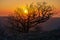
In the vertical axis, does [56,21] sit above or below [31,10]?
below

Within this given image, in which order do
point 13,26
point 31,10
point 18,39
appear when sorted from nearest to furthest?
point 18,39, point 31,10, point 13,26

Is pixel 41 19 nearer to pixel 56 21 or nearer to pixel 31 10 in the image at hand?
pixel 31 10

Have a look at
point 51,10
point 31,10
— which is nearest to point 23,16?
point 31,10

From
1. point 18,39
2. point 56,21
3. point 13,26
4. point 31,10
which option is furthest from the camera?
point 56,21

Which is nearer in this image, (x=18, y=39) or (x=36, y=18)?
(x=18, y=39)

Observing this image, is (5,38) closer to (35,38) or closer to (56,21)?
(35,38)

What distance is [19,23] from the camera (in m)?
22.3

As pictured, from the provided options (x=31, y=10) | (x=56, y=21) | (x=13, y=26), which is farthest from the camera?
(x=56, y=21)

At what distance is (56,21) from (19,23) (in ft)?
20.8

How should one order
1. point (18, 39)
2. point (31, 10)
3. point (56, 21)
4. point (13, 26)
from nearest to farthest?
point (18, 39), point (31, 10), point (13, 26), point (56, 21)

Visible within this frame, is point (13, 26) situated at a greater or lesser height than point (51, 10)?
lesser

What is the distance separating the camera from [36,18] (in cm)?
2147

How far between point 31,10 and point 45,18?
142 cm

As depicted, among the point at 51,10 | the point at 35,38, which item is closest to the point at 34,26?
the point at 51,10
